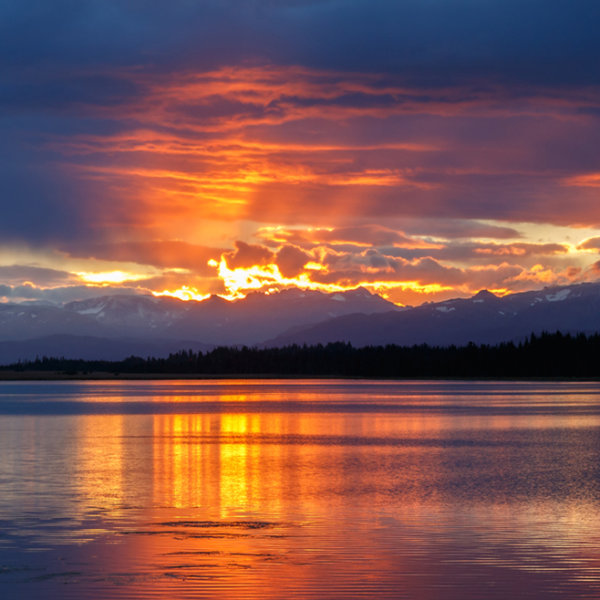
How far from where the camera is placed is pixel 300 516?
126 feet

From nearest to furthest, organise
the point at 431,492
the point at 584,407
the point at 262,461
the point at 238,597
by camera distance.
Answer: the point at 238,597, the point at 431,492, the point at 262,461, the point at 584,407

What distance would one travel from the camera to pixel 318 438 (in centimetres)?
8056

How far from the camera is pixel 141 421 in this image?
4038 inches

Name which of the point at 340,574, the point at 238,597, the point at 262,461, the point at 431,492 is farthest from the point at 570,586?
the point at 262,461

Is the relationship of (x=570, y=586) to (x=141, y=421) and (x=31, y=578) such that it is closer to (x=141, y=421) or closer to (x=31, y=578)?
(x=31, y=578)

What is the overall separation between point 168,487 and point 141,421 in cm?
5611

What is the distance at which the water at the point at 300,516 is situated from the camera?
86.5 feet

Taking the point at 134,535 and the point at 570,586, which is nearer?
the point at 570,586

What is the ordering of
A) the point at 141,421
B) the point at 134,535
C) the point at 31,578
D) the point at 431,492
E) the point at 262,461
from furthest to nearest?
the point at 141,421 < the point at 262,461 < the point at 431,492 < the point at 134,535 < the point at 31,578

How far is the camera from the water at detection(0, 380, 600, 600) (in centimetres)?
2638

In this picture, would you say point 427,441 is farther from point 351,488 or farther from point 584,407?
point 584,407

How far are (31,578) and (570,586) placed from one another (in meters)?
13.5

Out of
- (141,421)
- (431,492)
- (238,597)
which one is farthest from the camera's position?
(141,421)

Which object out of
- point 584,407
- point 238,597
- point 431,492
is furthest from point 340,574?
point 584,407
